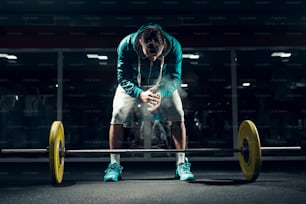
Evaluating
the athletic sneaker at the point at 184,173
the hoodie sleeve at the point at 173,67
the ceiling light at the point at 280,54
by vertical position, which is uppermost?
the ceiling light at the point at 280,54

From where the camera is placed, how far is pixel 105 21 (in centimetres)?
522

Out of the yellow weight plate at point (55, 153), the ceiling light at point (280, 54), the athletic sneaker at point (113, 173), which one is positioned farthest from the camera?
the ceiling light at point (280, 54)

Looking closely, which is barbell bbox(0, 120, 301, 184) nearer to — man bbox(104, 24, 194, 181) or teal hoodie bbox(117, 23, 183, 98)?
man bbox(104, 24, 194, 181)

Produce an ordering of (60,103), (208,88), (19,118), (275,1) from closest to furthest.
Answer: (275,1) → (60,103) → (19,118) → (208,88)

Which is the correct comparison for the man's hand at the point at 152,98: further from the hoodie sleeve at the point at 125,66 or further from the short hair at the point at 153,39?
the short hair at the point at 153,39

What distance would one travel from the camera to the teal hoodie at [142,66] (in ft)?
9.77

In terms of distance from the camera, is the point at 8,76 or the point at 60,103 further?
the point at 8,76

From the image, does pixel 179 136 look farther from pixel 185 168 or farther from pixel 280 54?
pixel 280 54

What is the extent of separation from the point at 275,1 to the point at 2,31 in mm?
3789

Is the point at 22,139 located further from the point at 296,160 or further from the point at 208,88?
the point at 296,160

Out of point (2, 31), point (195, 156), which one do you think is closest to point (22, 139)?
point (2, 31)

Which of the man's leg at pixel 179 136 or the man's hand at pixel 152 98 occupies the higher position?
the man's hand at pixel 152 98

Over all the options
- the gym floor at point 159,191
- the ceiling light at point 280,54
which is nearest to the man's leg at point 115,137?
the gym floor at point 159,191

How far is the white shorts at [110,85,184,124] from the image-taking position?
3.02 metres
